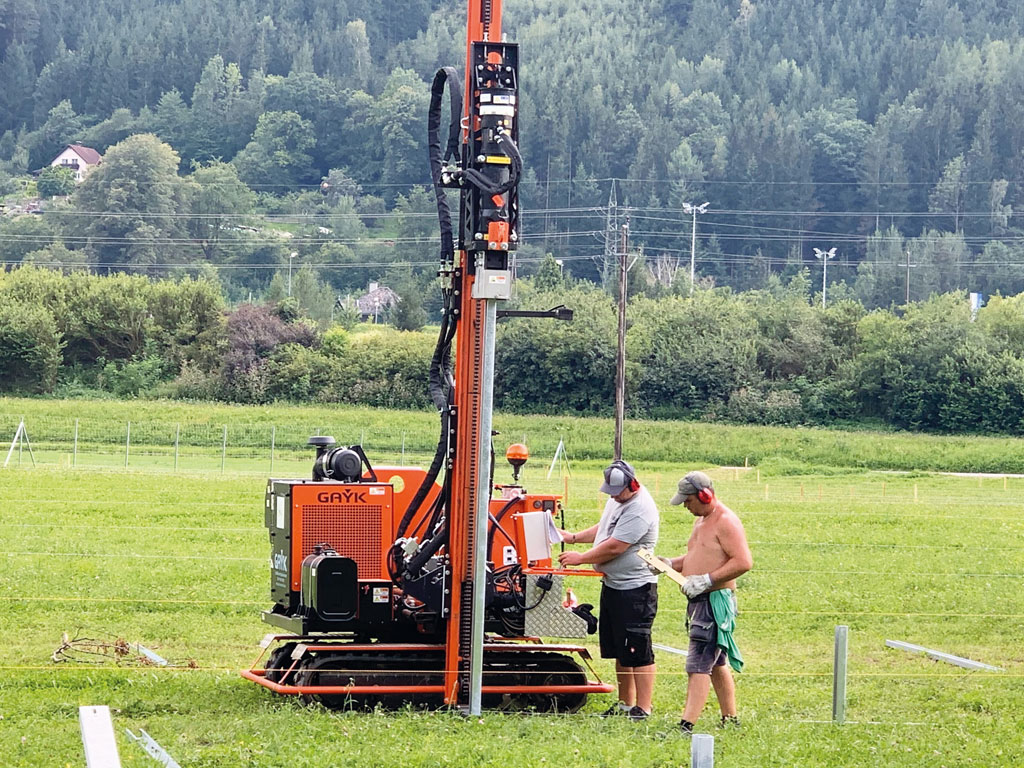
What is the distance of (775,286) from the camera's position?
145m

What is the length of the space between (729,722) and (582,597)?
851cm

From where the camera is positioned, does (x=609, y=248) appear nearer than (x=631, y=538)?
No

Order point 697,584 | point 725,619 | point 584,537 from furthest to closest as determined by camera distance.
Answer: point 584,537 < point 725,619 < point 697,584

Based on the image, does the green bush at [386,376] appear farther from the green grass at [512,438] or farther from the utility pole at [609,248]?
the utility pole at [609,248]

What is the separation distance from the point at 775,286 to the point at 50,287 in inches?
2990

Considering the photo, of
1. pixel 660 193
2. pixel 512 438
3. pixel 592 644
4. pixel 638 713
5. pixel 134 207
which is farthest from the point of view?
pixel 660 193

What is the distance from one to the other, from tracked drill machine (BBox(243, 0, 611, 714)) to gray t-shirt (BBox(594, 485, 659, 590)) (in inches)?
20.6

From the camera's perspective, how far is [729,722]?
1207cm

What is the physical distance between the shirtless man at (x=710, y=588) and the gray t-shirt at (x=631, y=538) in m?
0.53

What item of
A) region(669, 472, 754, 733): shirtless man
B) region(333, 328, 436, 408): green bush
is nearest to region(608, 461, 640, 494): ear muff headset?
region(669, 472, 754, 733): shirtless man

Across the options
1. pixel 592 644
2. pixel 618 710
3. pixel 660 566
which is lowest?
pixel 592 644

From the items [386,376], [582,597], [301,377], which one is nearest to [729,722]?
[582,597]

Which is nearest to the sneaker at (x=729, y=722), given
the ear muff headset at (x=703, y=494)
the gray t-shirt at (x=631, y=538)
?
the gray t-shirt at (x=631, y=538)

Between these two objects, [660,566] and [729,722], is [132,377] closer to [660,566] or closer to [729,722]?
[660,566]
